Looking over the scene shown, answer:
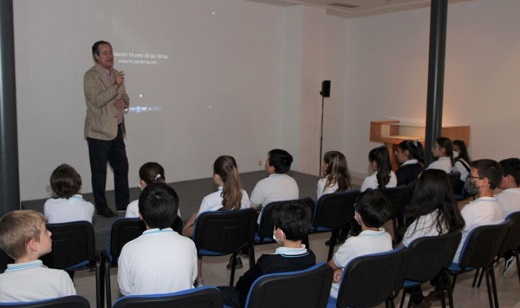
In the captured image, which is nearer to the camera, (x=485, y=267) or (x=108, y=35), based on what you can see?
(x=485, y=267)

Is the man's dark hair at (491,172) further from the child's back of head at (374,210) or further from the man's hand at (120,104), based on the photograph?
the man's hand at (120,104)

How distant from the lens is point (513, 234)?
11.6 ft

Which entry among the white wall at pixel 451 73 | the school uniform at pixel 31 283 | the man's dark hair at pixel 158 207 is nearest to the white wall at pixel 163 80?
the white wall at pixel 451 73

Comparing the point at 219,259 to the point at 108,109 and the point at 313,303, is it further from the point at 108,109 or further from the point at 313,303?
the point at 313,303

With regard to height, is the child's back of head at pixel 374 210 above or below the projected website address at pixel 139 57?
below

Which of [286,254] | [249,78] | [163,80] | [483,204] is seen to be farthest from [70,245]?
[249,78]

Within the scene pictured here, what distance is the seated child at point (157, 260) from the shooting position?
2.24 meters

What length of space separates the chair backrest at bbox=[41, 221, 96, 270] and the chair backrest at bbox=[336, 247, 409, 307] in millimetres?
1584

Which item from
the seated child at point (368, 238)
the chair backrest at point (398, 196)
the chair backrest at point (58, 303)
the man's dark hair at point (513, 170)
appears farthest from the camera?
the chair backrest at point (398, 196)

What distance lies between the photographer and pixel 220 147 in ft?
25.7

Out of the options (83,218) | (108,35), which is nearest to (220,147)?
(108,35)

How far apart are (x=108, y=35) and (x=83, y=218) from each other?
11.8ft

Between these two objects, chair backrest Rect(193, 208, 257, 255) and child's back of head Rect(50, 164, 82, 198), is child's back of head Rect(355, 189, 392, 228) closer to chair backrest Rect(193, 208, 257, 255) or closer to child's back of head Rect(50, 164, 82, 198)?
chair backrest Rect(193, 208, 257, 255)

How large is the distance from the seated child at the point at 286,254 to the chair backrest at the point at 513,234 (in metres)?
1.66
